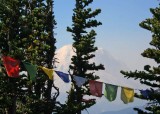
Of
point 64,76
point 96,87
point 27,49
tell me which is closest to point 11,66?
point 64,76

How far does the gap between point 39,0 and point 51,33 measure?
417 centimetres

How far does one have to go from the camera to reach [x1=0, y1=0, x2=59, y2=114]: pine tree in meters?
28.7

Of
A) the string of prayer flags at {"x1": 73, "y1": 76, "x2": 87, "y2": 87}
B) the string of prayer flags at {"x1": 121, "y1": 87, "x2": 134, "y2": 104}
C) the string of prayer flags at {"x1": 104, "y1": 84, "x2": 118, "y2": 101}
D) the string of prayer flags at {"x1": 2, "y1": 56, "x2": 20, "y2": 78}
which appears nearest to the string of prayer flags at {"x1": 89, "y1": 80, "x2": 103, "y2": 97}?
the string of prayer flags at {"x1": 104, "y1": 84, "x2": 118, "y2": 101}

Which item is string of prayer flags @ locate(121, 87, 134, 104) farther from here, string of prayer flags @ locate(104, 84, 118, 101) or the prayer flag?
the prayer flag

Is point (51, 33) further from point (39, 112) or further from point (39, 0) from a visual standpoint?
point (39, 112)

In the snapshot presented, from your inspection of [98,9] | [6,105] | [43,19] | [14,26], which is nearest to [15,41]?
[14,26]

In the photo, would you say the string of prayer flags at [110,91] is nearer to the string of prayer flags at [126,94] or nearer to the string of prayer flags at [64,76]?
the string of prayer flags at [126,94]

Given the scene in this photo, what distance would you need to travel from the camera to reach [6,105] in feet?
95.1

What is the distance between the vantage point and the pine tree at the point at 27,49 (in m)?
28.7

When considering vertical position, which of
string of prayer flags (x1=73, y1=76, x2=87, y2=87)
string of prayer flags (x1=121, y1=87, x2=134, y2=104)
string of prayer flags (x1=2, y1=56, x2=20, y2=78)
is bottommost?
string of prayer flags (x1=121, y1=87, x2=134, y2=104)

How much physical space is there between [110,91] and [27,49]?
13.2 m

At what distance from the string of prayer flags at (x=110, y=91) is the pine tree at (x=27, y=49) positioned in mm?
7212

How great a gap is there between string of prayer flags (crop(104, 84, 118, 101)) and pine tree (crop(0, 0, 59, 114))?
721cm

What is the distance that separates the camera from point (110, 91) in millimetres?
23078
